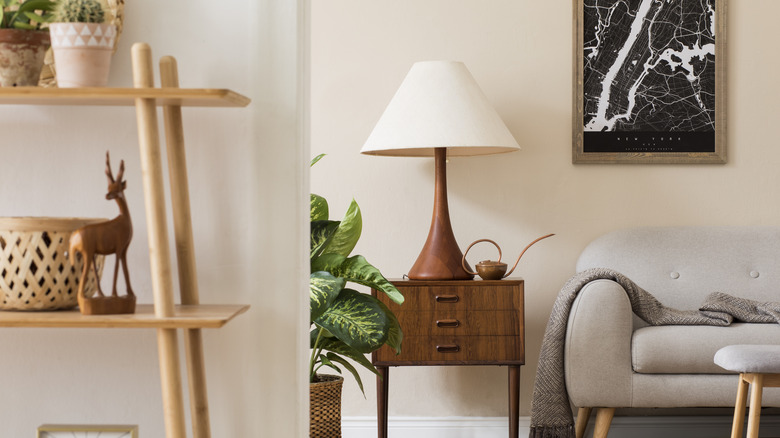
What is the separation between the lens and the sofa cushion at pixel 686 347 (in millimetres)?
2576

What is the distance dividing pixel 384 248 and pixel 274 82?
2.04 m

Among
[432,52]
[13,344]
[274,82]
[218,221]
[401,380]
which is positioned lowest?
[401,380]

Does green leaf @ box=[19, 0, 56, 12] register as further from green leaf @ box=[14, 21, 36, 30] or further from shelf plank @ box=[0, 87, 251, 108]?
shelf plank @ box=[0, 87, 251, 108]

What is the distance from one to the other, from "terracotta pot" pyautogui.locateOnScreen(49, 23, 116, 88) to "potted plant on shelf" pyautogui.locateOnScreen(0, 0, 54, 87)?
4 cm

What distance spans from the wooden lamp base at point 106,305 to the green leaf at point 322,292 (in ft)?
2.69

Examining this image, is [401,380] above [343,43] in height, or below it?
below

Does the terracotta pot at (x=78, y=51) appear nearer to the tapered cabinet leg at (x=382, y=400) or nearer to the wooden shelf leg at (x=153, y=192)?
the wooden shelf leg at (x=153, y=192)

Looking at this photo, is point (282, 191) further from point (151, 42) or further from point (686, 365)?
point (686, 365)

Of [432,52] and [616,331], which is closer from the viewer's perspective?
[616,331]

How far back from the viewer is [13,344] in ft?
4.65

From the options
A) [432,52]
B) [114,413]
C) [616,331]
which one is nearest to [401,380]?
[616,331]

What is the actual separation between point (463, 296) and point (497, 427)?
821 mm

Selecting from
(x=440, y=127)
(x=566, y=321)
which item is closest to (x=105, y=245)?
(x=440, y=127)

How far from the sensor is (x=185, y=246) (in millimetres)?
1309
